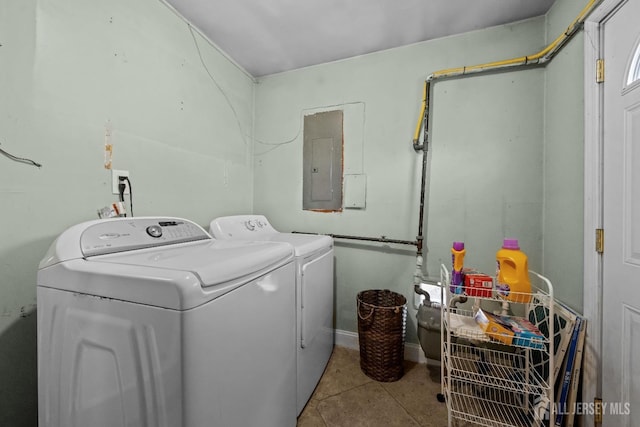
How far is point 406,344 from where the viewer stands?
1879mm

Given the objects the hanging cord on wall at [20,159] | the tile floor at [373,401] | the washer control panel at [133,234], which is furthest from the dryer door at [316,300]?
the hanging cord on wall at [20,159]

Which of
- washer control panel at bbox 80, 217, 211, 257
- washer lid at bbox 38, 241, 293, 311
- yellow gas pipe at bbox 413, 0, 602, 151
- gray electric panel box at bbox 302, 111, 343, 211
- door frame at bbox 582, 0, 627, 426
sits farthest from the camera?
gray electric panel box at bbox 302, 111, 343, 211

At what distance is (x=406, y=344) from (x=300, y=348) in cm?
101

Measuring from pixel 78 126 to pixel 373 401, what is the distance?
86.0 inches

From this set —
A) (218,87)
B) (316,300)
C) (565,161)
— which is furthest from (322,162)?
(565,161)

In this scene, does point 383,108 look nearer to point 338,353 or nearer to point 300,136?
point 300,136

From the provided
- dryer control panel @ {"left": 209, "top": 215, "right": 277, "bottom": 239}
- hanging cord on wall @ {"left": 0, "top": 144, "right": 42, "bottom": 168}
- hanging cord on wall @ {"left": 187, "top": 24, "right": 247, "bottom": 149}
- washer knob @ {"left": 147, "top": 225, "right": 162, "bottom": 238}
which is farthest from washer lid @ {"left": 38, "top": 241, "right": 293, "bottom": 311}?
hanging cord on wall @ {"left": 187, "top": 24, "right": 247, "bottom": 149}

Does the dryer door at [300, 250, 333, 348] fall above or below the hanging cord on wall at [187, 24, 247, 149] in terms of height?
below

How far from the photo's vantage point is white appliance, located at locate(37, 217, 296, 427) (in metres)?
0.63

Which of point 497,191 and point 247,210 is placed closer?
point 497,191

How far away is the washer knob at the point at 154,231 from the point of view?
112 centimetres

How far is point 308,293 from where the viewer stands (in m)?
1.40

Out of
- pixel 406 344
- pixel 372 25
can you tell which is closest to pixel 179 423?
pixel 406 344

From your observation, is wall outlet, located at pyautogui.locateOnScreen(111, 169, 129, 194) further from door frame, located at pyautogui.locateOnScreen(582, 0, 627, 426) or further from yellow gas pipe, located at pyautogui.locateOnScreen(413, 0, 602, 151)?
door frame, located at pyautogui.locateOnScreen(582, 0, 627, 426)
